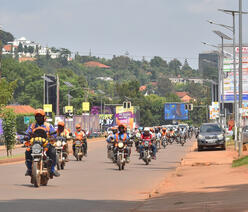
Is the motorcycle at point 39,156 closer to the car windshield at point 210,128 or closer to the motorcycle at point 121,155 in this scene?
the motorcycle at point 121,155

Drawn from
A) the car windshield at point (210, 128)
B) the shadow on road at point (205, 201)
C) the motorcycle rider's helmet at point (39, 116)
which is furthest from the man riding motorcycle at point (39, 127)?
the car windshield at point (210, 128)

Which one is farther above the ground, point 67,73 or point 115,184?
point 67,73

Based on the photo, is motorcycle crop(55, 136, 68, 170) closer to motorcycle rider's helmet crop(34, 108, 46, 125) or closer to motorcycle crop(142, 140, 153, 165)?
motorcycle crop(142, 140, 153, 165)

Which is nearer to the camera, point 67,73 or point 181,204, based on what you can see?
point 181,204

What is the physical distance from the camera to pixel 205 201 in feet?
50.5

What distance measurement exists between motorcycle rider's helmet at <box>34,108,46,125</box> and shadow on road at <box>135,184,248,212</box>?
3.96 meters

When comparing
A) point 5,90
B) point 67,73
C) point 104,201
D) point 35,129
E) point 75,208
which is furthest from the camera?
point 67,73

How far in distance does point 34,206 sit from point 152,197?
3365 mm

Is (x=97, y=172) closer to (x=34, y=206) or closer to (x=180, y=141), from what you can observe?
(x=34, y=206)

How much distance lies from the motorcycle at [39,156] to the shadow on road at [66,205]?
137 inches

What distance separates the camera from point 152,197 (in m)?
17.8

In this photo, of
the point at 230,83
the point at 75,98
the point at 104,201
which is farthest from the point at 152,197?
the point at 75,98

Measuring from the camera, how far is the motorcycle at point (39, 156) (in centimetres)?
2008

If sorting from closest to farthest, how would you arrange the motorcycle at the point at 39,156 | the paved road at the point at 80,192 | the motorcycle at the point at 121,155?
the paved road at the point at 80,192
the motorcycle at the point at 39,156
the motorcycle at the point at 121,155
